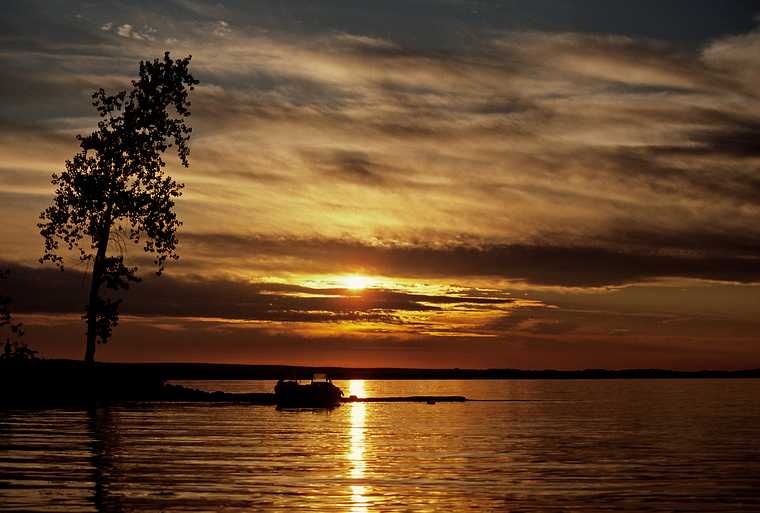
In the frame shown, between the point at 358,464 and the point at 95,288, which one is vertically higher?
the point at 95,288

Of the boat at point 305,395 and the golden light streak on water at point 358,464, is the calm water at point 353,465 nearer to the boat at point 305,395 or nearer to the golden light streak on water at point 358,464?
the golden light streak on water at point 358,464

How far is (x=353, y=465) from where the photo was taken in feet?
136

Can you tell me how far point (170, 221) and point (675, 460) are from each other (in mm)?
40818

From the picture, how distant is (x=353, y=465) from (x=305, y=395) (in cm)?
6052

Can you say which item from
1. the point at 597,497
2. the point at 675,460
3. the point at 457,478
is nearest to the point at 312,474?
the point at 457,478

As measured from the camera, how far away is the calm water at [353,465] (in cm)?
2998

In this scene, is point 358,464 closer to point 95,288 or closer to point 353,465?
point 353,465

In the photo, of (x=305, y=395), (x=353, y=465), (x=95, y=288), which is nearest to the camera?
(x=353, y=465)

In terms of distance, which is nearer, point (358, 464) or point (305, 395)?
point (358, 464)

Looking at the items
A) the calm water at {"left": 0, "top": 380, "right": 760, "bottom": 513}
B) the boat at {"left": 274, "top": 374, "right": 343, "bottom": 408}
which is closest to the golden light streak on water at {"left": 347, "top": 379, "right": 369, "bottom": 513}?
the calm water at {"left": 0, "top": 380, "right": 760, "bottom": 513}

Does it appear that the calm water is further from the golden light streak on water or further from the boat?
the boat

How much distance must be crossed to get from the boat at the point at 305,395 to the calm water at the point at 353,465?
81.9ft

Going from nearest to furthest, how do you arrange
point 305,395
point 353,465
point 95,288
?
point 353,465 < point 95,288 < point 305,395

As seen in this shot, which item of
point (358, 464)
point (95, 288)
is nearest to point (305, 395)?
point (95, 288)
